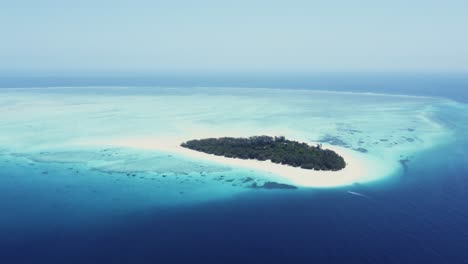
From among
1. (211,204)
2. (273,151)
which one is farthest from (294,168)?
(211,204)

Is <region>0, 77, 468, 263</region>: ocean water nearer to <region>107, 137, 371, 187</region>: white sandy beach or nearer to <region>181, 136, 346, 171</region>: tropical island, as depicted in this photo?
<region>107, 137, 371, 187</region>: white sandy beach

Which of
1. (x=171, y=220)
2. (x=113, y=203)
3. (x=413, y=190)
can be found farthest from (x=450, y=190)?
(x=113, y=203)

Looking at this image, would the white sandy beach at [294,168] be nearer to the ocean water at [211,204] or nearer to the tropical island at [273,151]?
the tropical island at [273,151]

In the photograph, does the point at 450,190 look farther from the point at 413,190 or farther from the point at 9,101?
the point at 9,101

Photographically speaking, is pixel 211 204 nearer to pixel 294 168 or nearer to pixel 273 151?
pixel 294 168

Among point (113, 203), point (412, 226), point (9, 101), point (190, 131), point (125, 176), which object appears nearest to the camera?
point (412, 226)

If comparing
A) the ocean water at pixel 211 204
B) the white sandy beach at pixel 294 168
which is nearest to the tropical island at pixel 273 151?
the white sandy beach at pixel 294 168

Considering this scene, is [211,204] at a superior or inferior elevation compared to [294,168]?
inferior
